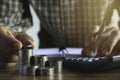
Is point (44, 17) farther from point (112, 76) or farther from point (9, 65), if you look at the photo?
point (112, 76)

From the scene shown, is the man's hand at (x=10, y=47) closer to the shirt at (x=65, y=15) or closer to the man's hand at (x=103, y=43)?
the man's hand at (x=103, y=43)

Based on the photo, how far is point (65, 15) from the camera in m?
1.54

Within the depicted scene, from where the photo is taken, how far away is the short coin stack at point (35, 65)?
78 centimetres

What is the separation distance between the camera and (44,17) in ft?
5.01

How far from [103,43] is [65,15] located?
61 cm

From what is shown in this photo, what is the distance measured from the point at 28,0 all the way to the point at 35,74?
29.8 inches

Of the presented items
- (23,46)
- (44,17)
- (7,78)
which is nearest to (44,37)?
(44,17)

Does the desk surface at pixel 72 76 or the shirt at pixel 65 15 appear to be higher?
the shirt at pixel 65 15

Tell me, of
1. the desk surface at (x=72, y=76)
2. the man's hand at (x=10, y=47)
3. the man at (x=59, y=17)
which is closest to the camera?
the desk surface at (x=72, y=76)

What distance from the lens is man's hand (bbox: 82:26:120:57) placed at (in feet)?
2.99

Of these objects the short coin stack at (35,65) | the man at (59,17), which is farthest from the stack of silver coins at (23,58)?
the man at (59,17)

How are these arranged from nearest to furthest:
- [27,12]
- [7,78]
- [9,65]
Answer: [7,78]
[9,65]
[27,12]

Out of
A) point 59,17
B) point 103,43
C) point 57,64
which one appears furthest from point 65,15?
point 57,64

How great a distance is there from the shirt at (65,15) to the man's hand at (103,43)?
49cm
